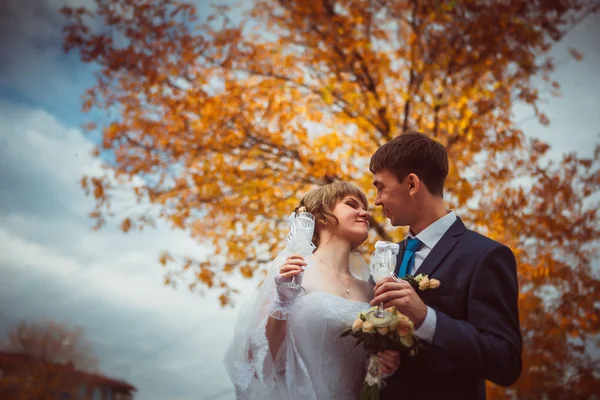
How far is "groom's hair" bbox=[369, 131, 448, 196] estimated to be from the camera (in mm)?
2475

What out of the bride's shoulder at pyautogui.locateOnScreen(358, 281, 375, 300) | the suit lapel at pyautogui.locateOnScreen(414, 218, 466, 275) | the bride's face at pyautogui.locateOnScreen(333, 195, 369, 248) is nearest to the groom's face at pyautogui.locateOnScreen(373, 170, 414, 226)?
the suit lapel at pyautogui.locateOnScreen(414, 218, 466, 275)

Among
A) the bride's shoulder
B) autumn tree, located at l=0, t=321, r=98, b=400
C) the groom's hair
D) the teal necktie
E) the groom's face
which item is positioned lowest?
the teal necktie

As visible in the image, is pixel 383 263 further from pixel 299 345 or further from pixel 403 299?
pixel 299 345

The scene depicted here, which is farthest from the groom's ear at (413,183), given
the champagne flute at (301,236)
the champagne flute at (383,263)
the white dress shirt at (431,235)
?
the champagne flute at (301,236)

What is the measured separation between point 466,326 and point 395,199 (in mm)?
797

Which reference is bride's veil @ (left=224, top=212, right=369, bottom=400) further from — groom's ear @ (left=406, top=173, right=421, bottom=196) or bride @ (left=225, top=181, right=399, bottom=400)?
groom's ear @ (left=406, top=173, right=421, bottom=196)

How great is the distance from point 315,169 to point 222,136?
5.20 ft

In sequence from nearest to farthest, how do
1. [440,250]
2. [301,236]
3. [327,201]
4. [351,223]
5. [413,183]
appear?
[440,250], [413,183], [301,236], [351,223], [327,201]

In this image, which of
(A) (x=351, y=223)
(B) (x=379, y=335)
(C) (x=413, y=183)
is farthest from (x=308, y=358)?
(C) (x=413, y=183)

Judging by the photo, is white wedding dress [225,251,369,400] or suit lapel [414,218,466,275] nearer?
suit lapel [414,218,466,275]

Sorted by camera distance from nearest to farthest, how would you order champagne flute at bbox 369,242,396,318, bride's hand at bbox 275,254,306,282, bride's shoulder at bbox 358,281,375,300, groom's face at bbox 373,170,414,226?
1. champagne flute at bbox 369,242,396,318
2. bride's hand at bbox 275,254,306,282
3. groom's face at bbox 373,170,414,226
4. bride's shoulder at bbox 358,281,375,300

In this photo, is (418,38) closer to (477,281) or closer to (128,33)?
(128,33)

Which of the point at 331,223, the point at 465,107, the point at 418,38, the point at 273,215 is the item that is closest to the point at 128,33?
the point at 273,215

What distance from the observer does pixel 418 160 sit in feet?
8.11
